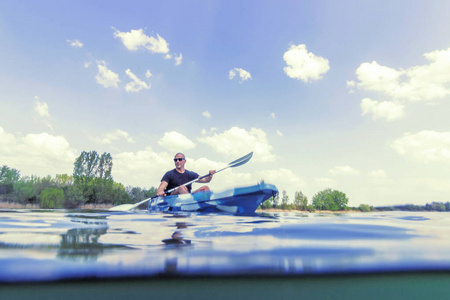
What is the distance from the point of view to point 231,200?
21.4 ft

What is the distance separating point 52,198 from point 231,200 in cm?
2020

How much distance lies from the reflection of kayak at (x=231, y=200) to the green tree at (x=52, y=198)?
60.6 ft

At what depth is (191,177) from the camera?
365 inches

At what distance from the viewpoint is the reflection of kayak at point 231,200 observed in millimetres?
6398

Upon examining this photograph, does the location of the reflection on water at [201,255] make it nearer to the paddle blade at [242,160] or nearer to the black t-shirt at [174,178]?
the black t-shirt at [174,178]

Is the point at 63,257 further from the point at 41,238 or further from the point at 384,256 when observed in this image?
the point at 384,256

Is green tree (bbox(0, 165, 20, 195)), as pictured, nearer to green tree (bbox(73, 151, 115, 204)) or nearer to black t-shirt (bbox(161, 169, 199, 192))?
green tree (bbox(73, 151, 115, 204))

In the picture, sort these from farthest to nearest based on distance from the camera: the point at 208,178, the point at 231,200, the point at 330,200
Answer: the point at 330,200
the point at 208,178
the point at 231,200

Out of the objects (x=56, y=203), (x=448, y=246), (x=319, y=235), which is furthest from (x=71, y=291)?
Result: (x=56, y=203)

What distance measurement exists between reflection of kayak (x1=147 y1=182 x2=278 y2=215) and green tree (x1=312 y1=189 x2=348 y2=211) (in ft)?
71.8

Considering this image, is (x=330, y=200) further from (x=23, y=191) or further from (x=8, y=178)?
(x=8, y=178)

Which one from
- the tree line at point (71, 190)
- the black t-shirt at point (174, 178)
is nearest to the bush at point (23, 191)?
the tree line at point (71, 190)

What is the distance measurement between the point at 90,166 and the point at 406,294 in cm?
3413

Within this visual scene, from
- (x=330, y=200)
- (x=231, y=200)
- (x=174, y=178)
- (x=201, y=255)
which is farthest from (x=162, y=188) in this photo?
(x=330, y=200)
